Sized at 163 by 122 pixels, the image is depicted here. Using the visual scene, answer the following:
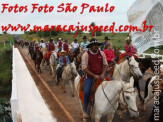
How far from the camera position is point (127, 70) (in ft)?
25.1

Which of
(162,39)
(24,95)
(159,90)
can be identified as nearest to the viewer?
(159,90)

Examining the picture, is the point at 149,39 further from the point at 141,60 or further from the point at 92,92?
the point at 92,92

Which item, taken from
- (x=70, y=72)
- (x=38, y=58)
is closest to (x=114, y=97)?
(x=70, y=72)

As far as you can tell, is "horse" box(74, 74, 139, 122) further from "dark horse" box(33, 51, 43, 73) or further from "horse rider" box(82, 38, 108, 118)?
"dark horse" box(33, 51, 43, 73)

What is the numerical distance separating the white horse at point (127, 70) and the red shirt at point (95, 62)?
8.37ft

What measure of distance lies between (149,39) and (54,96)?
814 cm

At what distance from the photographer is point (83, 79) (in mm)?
5539

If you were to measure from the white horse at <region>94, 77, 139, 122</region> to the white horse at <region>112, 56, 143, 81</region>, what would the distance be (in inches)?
105

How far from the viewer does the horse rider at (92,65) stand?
16.4 ft

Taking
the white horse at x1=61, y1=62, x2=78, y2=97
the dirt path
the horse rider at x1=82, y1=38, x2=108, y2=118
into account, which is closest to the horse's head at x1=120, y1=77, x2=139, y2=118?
the horse rider at x1=82, y1=38, x2=108, y2=118

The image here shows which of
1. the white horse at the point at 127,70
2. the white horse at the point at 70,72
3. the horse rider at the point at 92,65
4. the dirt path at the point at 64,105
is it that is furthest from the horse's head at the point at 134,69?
the white horse at the point at 70,72

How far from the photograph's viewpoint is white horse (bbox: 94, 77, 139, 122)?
4281mm

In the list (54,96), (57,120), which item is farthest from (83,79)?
(54,96)

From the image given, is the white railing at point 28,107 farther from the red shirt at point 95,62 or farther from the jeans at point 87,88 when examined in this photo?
the red shirt at point 95,62
